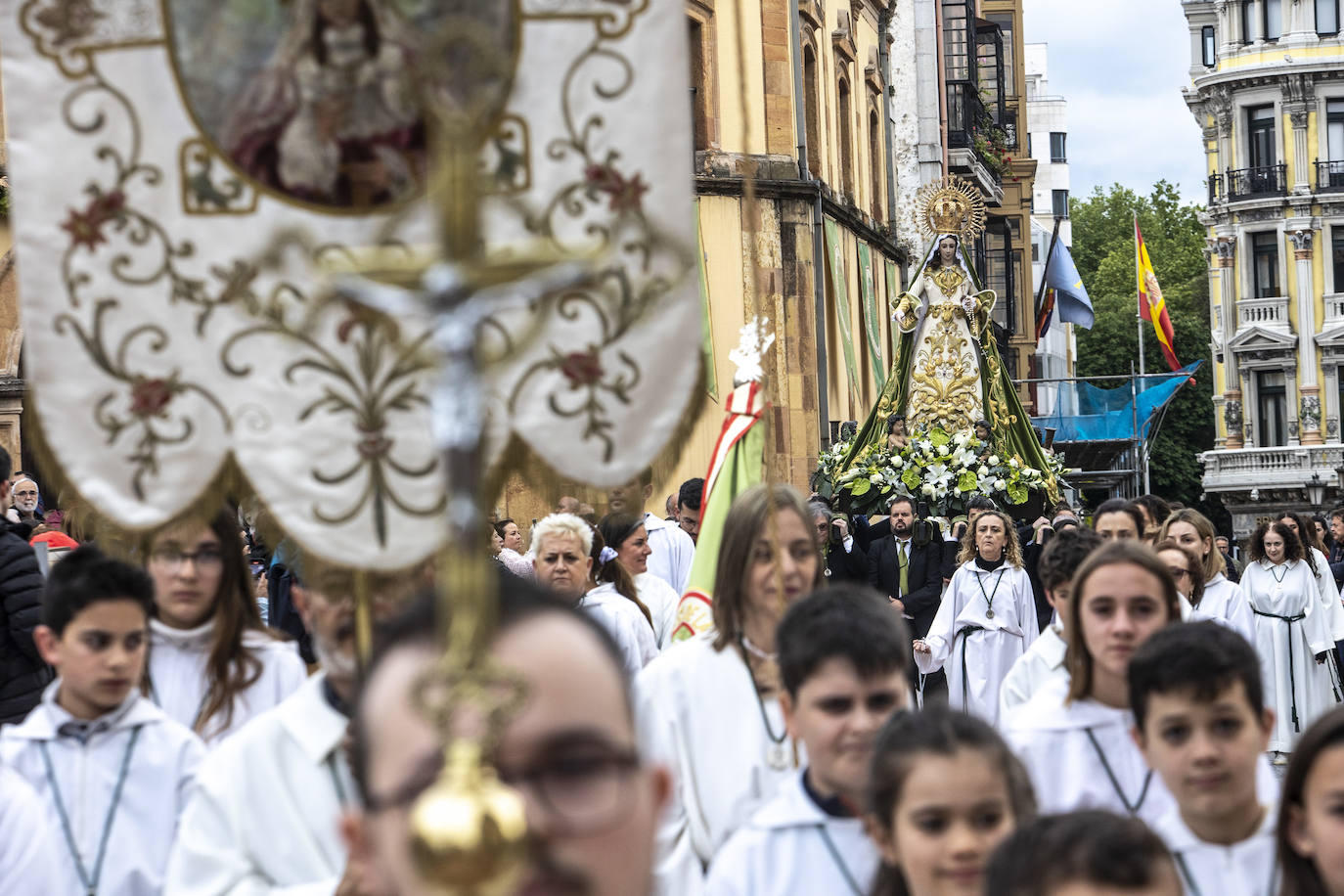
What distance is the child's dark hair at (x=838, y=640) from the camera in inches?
170

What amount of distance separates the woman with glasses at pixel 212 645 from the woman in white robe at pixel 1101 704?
1.99 metres

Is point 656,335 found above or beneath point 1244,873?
above

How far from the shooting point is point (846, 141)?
3025 cm

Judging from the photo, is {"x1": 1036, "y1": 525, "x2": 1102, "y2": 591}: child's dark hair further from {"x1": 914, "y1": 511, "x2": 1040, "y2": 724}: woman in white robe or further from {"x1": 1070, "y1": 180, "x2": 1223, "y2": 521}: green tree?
{"x1": 1070, "y1": 180, "x2": 1223, "y2": 521}: green tree

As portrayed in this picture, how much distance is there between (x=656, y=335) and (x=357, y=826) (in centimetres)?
163

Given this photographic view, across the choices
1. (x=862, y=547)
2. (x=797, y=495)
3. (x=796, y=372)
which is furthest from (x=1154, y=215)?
(x=797, y=495)

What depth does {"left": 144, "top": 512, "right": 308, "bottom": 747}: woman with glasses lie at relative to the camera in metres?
5.46

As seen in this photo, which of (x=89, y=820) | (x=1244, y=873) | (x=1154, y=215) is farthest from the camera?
(x=1154, y=215)

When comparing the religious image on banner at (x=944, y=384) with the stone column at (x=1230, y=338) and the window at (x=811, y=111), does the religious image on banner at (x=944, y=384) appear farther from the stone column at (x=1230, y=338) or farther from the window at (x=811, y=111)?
the stone column at (x=1230, y=338)

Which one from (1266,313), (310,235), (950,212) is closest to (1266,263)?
(1266,313)

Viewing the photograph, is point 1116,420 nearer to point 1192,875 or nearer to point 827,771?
point 1192,875

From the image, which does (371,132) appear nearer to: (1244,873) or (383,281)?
(383,281)

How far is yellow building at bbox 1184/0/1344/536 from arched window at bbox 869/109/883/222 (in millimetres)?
26806

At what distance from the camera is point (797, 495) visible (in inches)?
224
